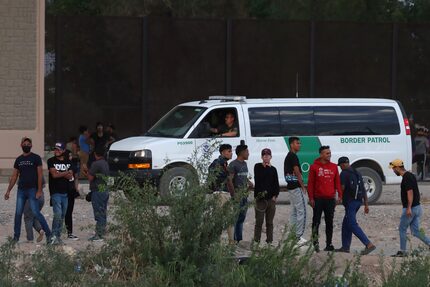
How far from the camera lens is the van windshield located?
2400 centimetres

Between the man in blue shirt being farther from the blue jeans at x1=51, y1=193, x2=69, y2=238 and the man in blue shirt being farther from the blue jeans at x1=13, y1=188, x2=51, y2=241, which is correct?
the blue jeans at x1=13, y1=188, x2=51, y2=241

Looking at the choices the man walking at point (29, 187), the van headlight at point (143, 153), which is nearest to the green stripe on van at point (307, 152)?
the van headlight at point (143, 153)

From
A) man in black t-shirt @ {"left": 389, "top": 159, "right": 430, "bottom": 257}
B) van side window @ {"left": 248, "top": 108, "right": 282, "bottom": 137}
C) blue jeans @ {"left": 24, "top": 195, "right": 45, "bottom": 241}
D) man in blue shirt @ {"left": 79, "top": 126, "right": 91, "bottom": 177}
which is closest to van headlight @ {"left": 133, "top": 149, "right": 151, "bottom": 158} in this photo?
van side window @ {"left": 248, "top": 108, "right": 282, "bottom": 137}

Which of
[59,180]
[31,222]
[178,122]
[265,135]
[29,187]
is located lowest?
[31,222]

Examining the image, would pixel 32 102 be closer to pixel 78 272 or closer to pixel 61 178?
pixel 61 178

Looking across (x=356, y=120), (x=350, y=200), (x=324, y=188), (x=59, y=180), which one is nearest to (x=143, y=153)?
(x=356, y=120)

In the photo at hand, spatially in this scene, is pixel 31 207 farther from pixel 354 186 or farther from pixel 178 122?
pixel 178 122

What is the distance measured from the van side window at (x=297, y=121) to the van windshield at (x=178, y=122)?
5.63ft

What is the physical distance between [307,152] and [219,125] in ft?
6.16

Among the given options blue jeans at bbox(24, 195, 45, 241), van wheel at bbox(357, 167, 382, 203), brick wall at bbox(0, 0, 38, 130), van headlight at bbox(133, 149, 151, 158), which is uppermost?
brick wall at bbox(0, 0, 38, 130)

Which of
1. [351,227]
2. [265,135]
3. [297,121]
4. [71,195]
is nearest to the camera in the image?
[351,227]

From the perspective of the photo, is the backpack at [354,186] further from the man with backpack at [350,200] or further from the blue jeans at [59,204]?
the blue jeans at [59,204]

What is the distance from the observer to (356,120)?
2497 cm

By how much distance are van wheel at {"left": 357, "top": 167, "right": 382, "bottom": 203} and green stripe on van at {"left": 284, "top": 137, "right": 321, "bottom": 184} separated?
1.09m
